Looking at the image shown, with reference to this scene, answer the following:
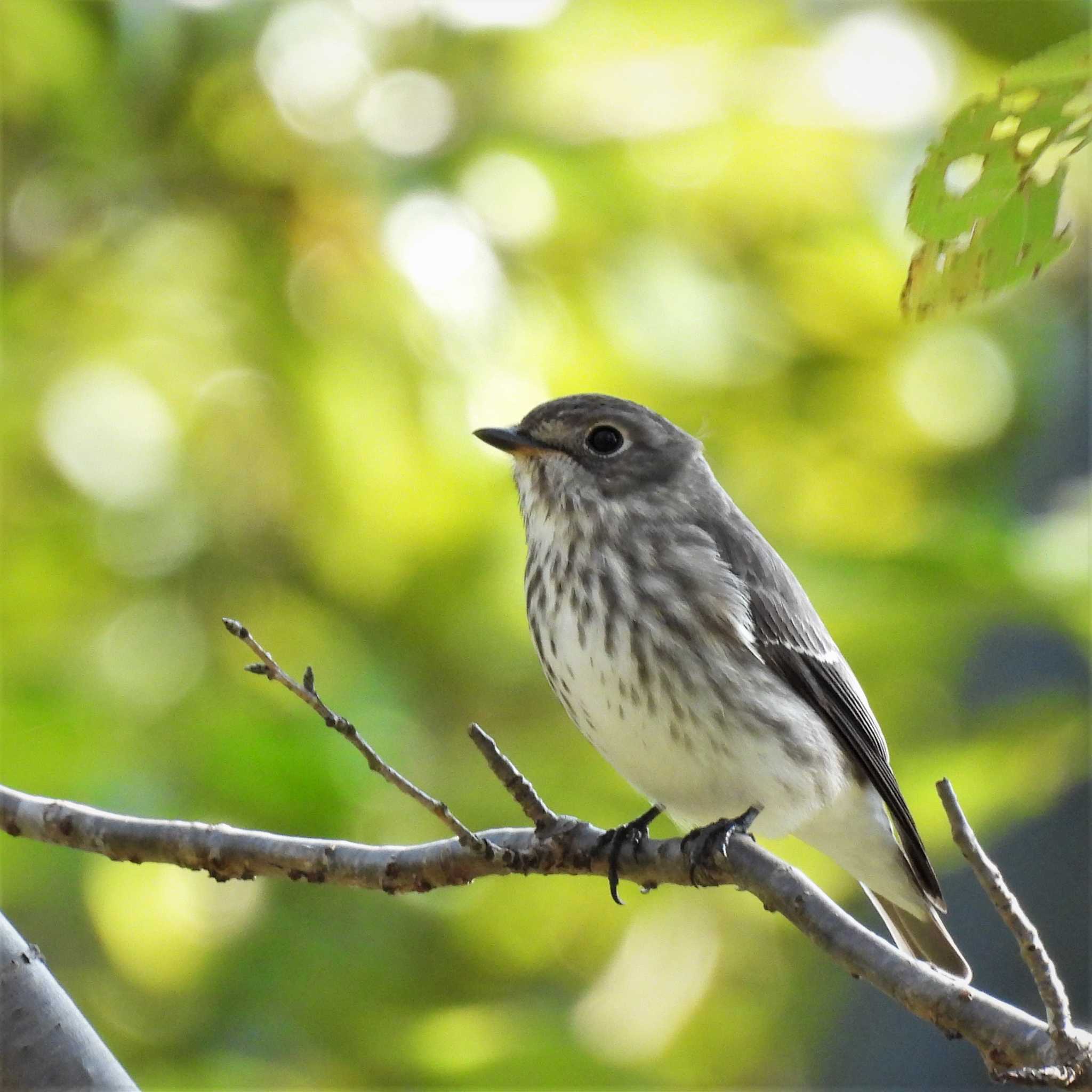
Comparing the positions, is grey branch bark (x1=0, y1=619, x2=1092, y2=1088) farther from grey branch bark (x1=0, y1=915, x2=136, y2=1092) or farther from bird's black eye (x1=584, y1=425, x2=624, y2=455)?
bird's black eye (x1=584, y1=425, x2=624, y2=455)

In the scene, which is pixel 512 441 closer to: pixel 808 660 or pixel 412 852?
pixel 808 660

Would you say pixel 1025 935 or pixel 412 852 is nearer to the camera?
pixel 1025 935

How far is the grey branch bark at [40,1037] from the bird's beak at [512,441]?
149 cm

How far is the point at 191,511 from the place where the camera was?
4.46m

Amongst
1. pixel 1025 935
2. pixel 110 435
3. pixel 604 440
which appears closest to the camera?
pixel 1025 935

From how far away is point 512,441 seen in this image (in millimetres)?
3055

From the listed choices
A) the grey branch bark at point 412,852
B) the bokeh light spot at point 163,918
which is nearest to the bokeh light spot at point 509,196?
the bokeh light spot at point 163,918

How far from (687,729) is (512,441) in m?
0.72

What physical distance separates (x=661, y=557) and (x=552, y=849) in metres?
0.95

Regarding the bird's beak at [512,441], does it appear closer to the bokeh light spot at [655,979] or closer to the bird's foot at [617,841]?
the bird's foot at [617,841]

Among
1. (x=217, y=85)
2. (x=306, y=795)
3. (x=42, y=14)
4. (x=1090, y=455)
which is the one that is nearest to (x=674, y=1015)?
(x=306, y=795)

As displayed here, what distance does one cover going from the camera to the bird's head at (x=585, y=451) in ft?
10.1

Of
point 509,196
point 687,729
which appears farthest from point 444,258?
point 687,729

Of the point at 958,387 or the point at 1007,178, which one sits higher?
the point at 958,387
